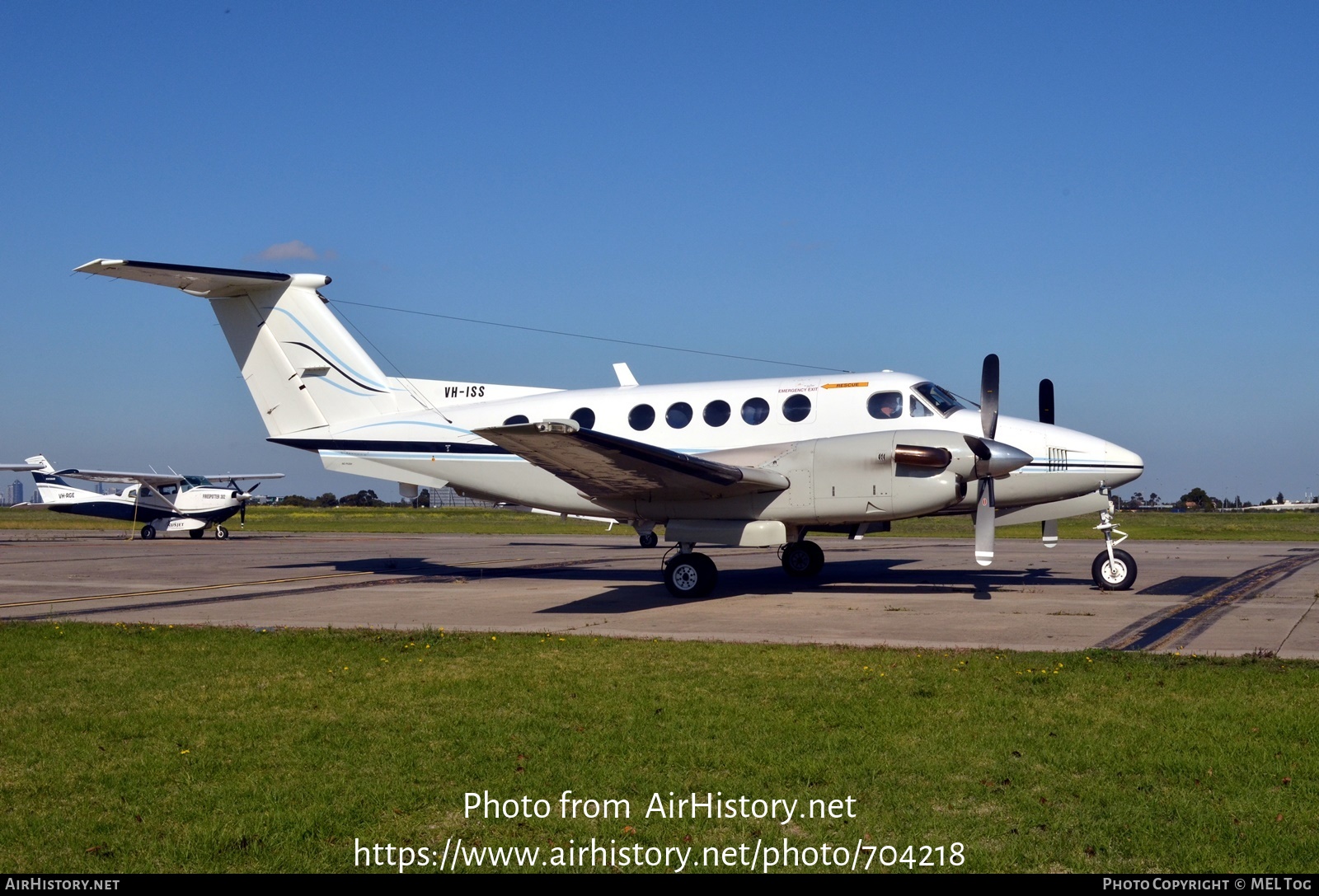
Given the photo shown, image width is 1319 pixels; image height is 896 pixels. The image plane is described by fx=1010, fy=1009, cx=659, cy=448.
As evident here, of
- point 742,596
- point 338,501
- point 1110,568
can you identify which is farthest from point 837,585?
point 338,501

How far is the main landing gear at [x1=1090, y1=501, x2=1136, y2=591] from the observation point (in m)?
16.3

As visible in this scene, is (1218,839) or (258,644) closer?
(1218,839)

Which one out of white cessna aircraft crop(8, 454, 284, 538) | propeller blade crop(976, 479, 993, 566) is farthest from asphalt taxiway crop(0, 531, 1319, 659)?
white cessna aircraft crop(8, 454, 284, 538)

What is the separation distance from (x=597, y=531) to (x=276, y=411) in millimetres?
34260

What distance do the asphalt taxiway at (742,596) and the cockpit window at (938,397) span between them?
300 centimetres

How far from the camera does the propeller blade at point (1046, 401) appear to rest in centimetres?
1812

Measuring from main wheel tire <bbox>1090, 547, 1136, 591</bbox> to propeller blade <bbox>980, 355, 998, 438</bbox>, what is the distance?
9.47 feet

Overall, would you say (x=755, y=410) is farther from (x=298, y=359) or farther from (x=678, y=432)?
(x=298, y=359)

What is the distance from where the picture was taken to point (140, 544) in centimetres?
3688

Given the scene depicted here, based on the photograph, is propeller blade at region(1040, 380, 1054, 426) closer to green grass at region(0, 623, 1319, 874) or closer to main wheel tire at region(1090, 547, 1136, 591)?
main wheel tire at region(1090, 547, 1136, 591)
